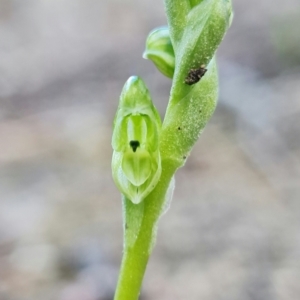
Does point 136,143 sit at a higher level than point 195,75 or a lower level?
lower

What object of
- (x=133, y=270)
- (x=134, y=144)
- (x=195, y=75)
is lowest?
(x=133, y=270)

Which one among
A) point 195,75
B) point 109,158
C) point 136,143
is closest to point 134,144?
point 136,143

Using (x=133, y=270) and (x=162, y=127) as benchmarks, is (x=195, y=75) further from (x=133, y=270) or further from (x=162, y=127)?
(x=133, y=270)

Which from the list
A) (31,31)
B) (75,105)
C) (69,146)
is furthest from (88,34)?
(69,146)

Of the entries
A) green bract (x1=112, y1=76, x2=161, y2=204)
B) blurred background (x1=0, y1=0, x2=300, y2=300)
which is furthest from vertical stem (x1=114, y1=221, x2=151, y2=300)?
blurred background (x1=0, y1=0, x2=300, y2=300)

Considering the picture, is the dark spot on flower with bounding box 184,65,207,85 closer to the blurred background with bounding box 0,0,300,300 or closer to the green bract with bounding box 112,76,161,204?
the green bract with bounding box 112,76,161,204

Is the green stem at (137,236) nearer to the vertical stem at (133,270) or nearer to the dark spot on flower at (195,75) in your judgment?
the vertical stem at (133,270)

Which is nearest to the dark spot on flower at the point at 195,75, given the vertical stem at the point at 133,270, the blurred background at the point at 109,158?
the vertical stem at the point at 133,270
